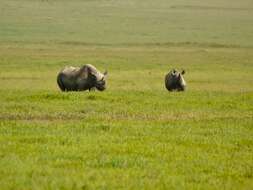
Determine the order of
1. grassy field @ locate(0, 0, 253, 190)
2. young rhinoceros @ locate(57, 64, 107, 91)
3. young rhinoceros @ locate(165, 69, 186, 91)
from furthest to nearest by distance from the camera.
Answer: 1. young rhinoceros @ locate(165, 69, 186, 91)
2. young rhinoceros @ locate(57, 64, 107, 91)
3. grassy field @ locate(0, 0, 253, 190)

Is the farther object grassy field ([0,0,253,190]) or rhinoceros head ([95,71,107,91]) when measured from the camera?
rhinoceros head ([95,71,107,91])

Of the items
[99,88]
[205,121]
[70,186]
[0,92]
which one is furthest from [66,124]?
[99,88]

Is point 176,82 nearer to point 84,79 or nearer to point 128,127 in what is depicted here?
point 84,79

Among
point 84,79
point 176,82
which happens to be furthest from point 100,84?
point 176,82

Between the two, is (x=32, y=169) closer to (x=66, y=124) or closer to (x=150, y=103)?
(x=66, y=124)

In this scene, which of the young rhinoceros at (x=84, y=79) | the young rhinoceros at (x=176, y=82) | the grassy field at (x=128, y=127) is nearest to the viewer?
the grassy field at (x=128, y=127)

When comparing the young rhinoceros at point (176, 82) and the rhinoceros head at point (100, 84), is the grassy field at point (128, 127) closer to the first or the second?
the rhinoceros head at point (100, 84)

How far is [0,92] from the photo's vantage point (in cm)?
2097

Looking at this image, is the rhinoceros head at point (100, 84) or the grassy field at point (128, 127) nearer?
the grassy field at point (128, 127)

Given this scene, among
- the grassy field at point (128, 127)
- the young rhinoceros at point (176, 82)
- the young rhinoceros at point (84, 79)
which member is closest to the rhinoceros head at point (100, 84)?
the young rhinoceros at point (84, 79)

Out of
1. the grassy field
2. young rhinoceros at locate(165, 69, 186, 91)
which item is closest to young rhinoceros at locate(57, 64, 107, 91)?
the grassy field

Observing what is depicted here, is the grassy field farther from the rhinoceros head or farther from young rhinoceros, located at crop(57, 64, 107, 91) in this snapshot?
the rhinoceros head

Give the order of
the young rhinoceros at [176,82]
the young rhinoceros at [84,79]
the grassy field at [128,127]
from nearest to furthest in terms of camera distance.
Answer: the grassy field at [128,127]
the young rhinoceros at [84,79]
the young rhinoceros at [176,82]

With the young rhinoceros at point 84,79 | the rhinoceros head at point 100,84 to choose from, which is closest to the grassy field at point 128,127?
the young rhinoceros at point 84,79
